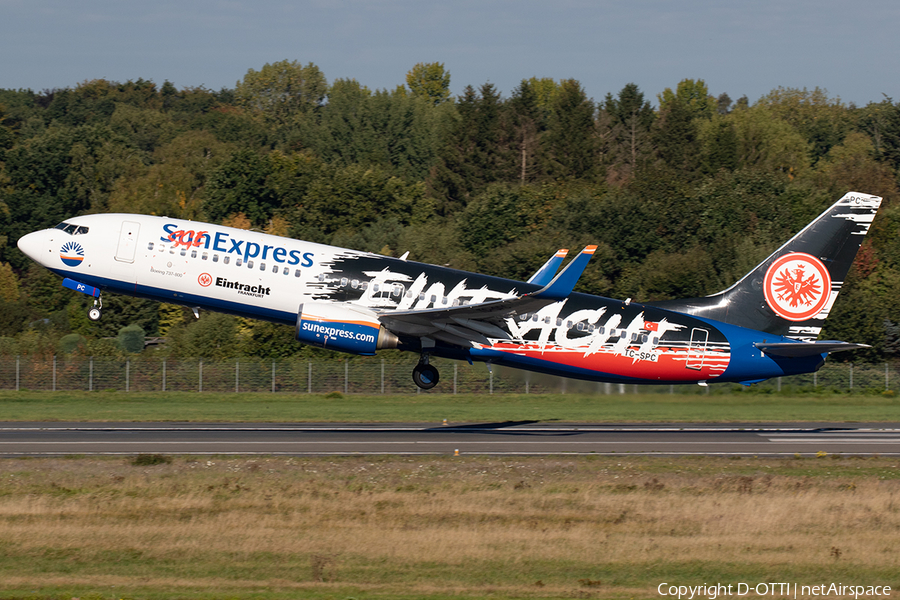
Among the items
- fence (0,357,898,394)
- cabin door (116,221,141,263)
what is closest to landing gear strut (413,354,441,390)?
cabin door (116,221,141,263)

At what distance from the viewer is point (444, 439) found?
39.6 metres

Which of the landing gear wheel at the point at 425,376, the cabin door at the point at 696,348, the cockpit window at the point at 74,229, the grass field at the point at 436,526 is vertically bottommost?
the grass field at the point at 436,526

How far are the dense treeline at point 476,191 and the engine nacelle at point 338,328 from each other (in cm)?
3314

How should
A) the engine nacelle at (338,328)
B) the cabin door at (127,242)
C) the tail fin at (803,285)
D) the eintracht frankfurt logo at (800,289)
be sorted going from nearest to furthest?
1. the engine nacelle at (338,328)
2. the cabin door at (127,242)
3. the tail fin at (803,285)
4. the eintracht frankfurt logo at (800,289)

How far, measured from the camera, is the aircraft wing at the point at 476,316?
35.9 m

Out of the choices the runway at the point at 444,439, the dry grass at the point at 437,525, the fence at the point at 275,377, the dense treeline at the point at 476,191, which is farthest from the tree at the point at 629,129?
the dry grass at the point at 437,525

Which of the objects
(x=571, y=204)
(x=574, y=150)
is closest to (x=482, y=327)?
(x=571, y=204)

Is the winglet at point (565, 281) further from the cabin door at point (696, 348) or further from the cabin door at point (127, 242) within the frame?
the cabin door at point (127, 242)

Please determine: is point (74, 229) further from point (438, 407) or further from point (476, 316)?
point (438, 407)

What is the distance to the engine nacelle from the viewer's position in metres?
37.5

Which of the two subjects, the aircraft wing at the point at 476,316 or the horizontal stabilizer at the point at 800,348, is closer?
the aircraft wing at the point at 476,316

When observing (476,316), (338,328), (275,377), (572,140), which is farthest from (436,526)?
(572,140)

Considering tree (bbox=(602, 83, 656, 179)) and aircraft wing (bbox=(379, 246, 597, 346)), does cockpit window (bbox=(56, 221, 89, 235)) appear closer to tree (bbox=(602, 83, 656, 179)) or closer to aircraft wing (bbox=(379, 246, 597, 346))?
aircraft wing (bbox=(379, 246, 597, 346))

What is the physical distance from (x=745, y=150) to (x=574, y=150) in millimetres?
26002
